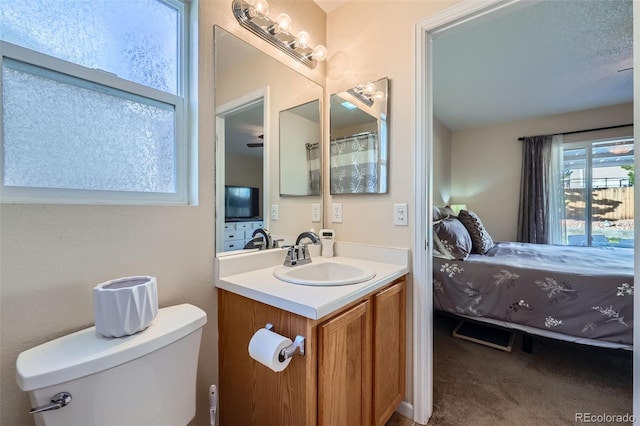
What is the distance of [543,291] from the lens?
6.13ft

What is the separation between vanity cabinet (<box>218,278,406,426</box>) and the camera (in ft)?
2.89

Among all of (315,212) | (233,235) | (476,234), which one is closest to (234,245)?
(233,235)

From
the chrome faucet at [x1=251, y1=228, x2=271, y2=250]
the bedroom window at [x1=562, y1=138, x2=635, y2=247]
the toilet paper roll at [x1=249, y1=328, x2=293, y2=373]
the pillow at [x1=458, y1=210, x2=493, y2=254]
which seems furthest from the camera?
the bedroom window at [x1=562, y1=138, x2=635, y2=247]

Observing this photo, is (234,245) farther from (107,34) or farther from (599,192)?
(599,192)

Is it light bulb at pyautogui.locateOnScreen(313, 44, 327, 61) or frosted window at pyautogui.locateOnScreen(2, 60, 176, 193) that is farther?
light bulb at pyautogui.locateOnScreen(313, 44, 327, 61)

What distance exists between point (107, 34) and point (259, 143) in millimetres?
707

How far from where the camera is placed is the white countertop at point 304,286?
0.89 meters

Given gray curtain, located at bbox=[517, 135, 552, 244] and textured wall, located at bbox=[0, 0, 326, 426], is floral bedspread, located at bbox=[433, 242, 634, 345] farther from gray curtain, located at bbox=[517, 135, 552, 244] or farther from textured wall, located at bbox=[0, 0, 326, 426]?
textured wall, located at bbox=[0, 0, 326, 426]

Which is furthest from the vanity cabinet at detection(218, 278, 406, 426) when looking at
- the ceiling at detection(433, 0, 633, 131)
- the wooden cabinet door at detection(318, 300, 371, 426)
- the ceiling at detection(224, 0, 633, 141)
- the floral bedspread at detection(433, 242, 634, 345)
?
the ceiling at detection(433, 0, 633, 131)

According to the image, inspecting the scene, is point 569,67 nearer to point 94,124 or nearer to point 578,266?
point 578,266

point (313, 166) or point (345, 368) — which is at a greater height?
point (313, 166)

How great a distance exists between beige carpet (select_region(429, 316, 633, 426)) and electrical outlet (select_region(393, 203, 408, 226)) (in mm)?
1075

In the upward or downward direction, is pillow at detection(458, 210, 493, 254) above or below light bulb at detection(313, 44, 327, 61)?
below

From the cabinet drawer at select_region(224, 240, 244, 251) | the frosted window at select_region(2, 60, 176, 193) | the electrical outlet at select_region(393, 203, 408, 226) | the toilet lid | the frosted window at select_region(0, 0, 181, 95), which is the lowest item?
the toilet lid
